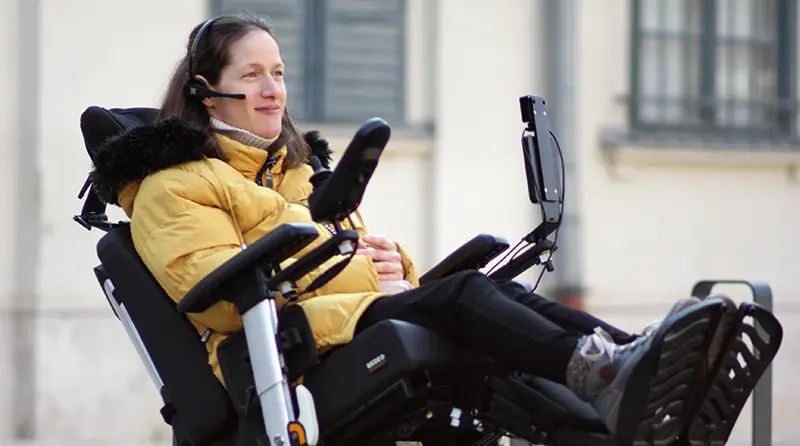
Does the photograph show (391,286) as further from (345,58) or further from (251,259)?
(345,58)

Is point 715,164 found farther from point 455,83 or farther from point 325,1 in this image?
point 325,1

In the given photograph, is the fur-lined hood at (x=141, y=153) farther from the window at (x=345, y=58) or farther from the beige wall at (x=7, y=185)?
the window at (x=345, y=58)

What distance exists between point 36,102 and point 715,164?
4.51 metres

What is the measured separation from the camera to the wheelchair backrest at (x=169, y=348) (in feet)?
11.8

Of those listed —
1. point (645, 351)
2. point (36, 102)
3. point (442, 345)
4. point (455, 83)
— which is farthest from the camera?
point (455, 83)

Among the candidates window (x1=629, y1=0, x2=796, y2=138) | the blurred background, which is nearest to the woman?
the blurred background

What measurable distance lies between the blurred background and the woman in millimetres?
3780

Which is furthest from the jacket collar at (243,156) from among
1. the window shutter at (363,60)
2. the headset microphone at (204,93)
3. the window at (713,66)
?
the window at (713,66)

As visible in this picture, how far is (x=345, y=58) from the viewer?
8.83 m

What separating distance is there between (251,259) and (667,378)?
1.02 meters

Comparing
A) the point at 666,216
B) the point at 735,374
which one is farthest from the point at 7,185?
the point at 735,374

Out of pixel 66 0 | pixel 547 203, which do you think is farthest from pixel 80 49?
pixel 547 203

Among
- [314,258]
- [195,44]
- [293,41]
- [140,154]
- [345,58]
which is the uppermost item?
[293,41]

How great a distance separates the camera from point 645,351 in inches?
119
